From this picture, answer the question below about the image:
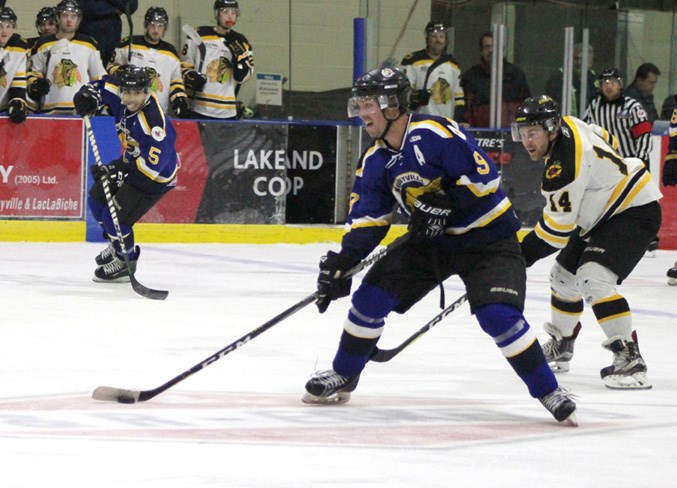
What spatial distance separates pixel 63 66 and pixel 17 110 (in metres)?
0.46

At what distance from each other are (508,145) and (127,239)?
3582mm

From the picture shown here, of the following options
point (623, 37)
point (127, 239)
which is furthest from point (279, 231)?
point (623, 37)

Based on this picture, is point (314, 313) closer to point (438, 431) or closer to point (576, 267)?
point (576, 267)

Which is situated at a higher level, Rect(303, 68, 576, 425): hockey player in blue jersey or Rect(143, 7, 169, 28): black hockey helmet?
Rect(143, 7, 169, 28): black hockey helmet

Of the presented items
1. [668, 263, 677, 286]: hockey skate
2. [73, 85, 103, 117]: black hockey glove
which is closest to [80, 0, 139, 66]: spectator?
[73, 85, 103, 117]: black hockey glove

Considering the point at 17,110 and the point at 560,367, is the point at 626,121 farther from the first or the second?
the point at 560,367

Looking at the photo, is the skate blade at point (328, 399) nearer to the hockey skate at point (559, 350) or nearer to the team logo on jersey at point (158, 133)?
the hockey skate at point (559, 350)

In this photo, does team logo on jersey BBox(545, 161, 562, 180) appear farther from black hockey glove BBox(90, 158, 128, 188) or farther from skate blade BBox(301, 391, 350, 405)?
black hockey glove BBox(90, 158, 128, 188)

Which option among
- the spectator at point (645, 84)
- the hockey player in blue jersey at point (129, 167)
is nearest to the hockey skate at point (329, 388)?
the hockey player in blue jersey at point (129, 167)

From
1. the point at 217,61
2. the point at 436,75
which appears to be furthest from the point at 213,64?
the point at 436,75

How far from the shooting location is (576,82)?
9609 mm

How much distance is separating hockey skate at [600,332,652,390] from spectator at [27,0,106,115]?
17.1ft

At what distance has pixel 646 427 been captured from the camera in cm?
361

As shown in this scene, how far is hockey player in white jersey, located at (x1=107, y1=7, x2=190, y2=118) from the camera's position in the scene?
873 cm
